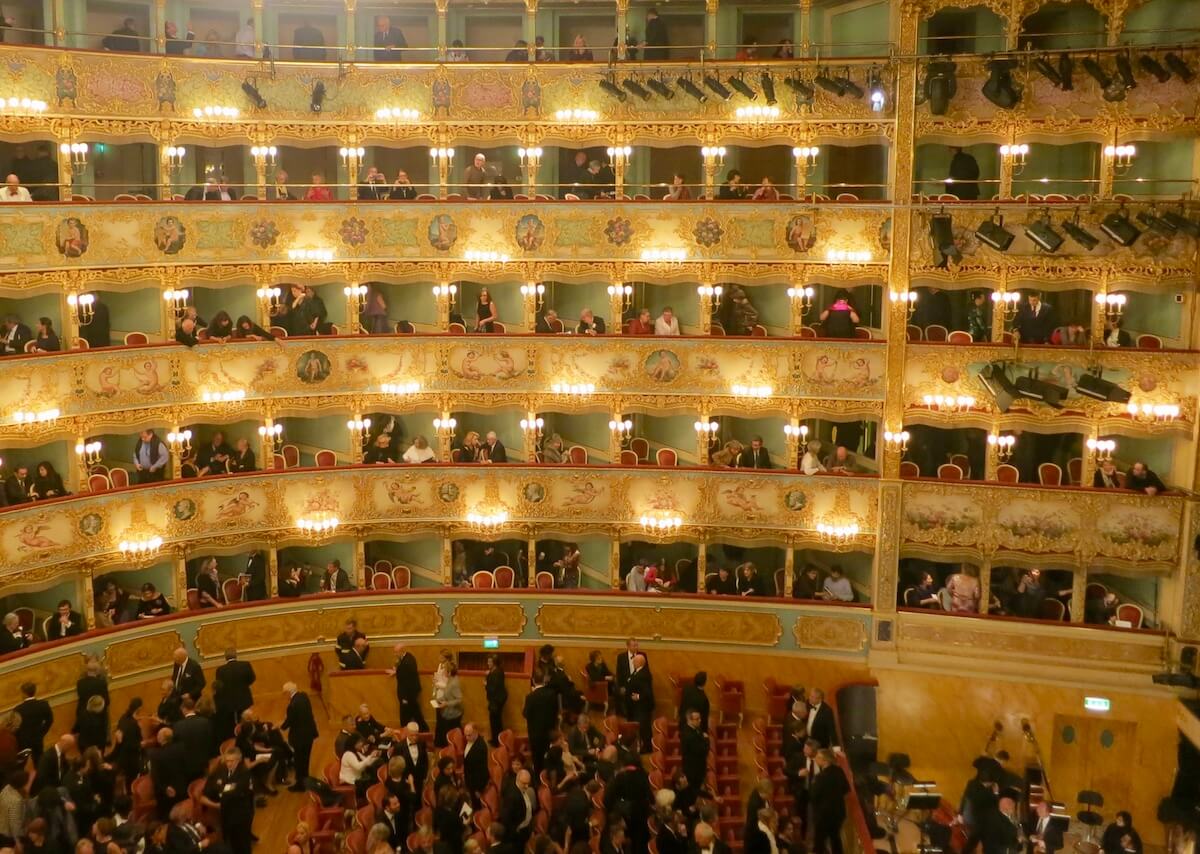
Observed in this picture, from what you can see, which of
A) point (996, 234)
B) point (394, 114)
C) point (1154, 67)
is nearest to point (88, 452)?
point (394, 114)

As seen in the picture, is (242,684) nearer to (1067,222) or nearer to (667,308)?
(667,308)

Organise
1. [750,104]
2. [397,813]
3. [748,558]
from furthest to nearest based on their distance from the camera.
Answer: [748,558], [750,104], [397,813]

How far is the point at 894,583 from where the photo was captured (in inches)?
961

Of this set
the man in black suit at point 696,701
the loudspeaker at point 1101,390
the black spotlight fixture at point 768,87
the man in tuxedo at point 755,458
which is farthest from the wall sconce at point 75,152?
the loudspeaker at point 1101,390

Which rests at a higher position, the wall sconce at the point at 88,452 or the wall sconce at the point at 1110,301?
the wall sconce at the point at 1110,301

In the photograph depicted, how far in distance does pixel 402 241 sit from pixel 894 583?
36.7ft

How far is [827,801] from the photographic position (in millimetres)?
17859

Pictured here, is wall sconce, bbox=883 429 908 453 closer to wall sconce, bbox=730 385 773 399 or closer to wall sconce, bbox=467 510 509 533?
wall sconce, bbox=730 385 773 399

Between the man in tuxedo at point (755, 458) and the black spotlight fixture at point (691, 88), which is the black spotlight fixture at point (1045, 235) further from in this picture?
the black spotlight fixture at point (691, 88)

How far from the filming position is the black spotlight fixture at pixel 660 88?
24.5 m

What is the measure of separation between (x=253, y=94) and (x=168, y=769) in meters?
12.4

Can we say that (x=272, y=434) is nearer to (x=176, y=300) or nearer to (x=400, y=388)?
(x=400, y=388)

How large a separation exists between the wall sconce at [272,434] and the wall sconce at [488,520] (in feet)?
12.8

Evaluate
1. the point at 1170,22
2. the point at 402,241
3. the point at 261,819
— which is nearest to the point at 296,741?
the point at 261,819
